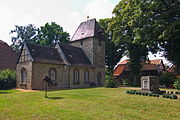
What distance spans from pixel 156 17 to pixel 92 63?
1521 centimetres

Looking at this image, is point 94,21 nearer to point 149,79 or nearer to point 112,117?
point 149,79

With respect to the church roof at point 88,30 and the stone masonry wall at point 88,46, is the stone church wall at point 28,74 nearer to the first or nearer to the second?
the stone masonry wall at point 88,46

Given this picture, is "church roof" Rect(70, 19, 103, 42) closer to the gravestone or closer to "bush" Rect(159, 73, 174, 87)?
"bush" Rect(159, 73, 174, 87)

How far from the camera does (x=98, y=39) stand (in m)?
33.4

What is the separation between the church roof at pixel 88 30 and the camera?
3285cm

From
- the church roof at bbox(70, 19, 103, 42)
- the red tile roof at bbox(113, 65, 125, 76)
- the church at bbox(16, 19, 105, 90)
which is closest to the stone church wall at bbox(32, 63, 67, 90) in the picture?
the church at bbox(16, 19, 105, 90)

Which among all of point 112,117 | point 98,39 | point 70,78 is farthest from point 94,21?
point 112,117

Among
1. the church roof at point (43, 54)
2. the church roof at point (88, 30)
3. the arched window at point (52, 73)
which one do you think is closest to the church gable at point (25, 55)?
the church roof at point (43, 54)

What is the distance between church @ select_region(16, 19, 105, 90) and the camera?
23031 mm

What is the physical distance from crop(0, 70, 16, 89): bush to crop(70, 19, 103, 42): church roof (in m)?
14.8

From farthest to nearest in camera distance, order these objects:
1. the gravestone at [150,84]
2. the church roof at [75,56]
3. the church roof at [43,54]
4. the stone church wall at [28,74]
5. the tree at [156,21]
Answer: the church roof at [75,56] < the church roof at [43,54] < the stone church wall at [28,74] < the tree at [156,21] < the gravestone at [150,84]

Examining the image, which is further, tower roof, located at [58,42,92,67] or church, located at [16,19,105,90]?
tower roof, located at [58,42,92,67]

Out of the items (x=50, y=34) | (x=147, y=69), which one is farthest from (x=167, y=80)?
(x=50, y=34)

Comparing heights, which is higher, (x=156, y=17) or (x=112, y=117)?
(x=156, y=17)
